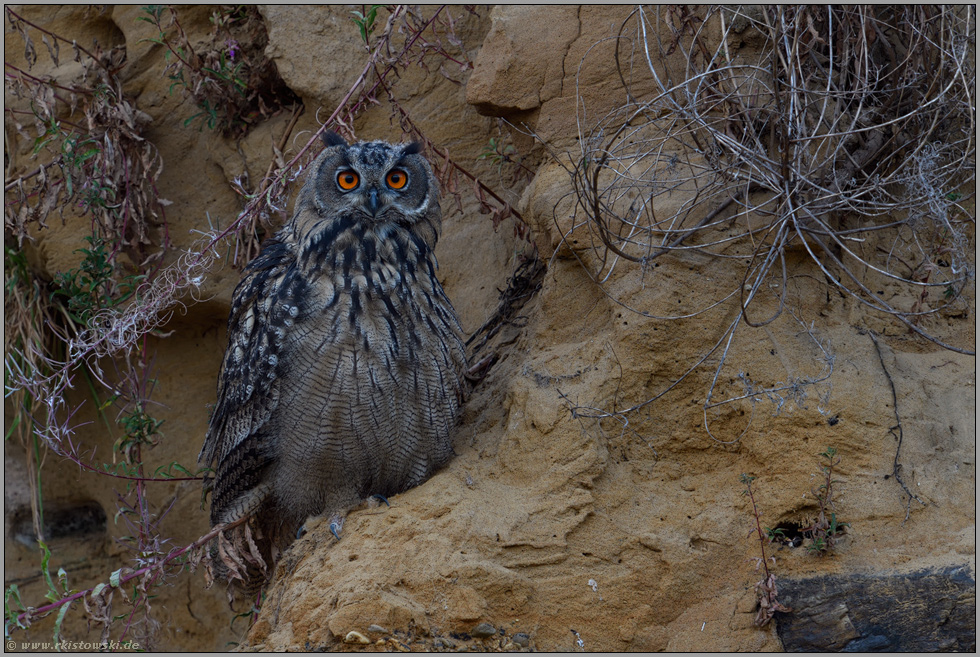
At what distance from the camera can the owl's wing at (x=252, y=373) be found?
259 cm

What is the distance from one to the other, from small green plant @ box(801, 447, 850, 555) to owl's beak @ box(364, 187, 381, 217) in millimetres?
1473

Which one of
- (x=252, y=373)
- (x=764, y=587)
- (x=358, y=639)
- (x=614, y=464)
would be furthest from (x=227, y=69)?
(x=764, y=587)

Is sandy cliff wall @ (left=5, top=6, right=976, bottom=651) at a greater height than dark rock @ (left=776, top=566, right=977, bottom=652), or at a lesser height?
greater

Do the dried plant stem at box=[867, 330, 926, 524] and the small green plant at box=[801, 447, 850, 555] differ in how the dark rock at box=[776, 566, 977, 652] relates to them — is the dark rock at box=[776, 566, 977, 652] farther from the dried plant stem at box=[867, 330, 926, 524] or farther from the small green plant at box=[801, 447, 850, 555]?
the dried plant stem at box=[867, 330, 926, 524]

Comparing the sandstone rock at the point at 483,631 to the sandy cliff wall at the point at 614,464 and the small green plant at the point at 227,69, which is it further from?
the small green plant at the point at 227,69

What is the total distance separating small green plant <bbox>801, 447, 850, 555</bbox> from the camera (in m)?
2.20

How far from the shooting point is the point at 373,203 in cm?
262

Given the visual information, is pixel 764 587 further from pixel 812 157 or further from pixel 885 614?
pixel 812 157

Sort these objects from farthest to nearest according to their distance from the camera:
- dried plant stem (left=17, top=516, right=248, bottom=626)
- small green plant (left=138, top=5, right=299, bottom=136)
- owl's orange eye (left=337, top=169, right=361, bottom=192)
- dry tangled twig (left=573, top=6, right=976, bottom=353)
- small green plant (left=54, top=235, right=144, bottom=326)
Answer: small green plant (left=138, top=5, right=299, bottom=136), small green plant (left=54, top=235, right=144, bottom=326), owl's orange eye (left=337, top=169, right=361, bottom=192), dried plant stem (left=17, top=516, right=248, bottom=626), dry tangled twig (left=573, top=6, right=976, bottom=353)

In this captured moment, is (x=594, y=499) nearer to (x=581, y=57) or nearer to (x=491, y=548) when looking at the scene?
(x=491, y=548)

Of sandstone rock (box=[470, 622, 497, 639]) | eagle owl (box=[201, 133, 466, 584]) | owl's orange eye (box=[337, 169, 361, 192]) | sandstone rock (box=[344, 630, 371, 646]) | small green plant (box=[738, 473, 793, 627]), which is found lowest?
small green plant (box=[738, 473, 793, 627])

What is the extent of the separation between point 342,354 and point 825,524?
1.42m

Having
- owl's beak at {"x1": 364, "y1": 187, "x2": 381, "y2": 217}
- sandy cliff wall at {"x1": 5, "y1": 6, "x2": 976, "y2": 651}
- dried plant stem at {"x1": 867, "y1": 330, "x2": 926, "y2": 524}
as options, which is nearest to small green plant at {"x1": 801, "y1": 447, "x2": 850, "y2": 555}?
sandy cliff wall at {"x1": 5, "y1": 6, "x2": 976, "y2": 651}

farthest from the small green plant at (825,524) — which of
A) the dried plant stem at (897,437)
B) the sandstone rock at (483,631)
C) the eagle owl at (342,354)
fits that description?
the eagle owl at (342,354)
